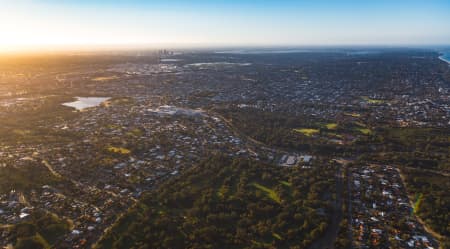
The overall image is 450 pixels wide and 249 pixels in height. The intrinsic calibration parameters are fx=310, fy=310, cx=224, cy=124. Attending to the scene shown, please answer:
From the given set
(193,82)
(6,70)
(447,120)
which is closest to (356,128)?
(447,120)

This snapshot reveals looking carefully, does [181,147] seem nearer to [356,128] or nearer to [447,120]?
[356,128]

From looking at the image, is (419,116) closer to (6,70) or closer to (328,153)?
(328,153)

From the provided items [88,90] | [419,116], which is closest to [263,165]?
[419,116]

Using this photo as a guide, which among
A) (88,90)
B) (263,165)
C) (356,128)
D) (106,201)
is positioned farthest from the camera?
(88,90)

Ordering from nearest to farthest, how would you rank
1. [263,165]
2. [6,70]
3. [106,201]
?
[106,201], [263,165], [6,70]

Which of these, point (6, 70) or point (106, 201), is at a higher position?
point (6, 70)

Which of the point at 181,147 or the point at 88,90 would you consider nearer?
the point at 181,147
